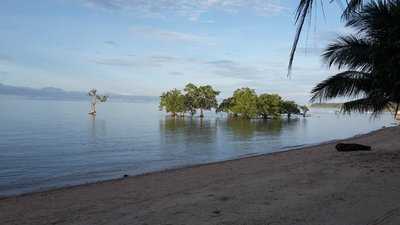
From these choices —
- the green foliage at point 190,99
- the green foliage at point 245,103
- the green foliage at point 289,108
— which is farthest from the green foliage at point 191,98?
the green foliage at point 289,108

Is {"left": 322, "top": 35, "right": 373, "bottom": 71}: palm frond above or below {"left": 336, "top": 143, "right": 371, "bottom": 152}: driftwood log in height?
above

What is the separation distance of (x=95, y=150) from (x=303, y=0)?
2888 cm

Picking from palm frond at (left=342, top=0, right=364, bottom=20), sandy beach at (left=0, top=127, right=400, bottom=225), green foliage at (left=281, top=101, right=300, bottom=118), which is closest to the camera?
palm frond at (left=342, top=0, right=364, bottom=20)

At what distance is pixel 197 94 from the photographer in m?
110

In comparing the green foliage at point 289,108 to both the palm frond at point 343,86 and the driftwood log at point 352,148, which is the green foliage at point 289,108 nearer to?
the driftwood log at point 352,148

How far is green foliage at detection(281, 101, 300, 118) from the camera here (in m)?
120

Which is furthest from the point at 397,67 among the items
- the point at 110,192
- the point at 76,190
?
the point at 76,190

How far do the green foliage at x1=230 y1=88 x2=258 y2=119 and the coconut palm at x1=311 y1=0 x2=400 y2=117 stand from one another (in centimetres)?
8439

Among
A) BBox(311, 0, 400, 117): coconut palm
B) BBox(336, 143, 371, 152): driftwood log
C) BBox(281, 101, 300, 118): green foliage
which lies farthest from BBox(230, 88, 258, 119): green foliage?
BBox(311, 0, 400, 117): coconut palm

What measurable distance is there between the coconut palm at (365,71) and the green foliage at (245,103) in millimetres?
84392

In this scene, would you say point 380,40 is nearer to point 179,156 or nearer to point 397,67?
point 397,67

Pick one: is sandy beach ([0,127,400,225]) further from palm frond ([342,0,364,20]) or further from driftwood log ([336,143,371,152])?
driftwood log ([336,143,371,152])

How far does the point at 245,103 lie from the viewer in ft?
340

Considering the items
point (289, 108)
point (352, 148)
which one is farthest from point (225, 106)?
point (352, 148)
